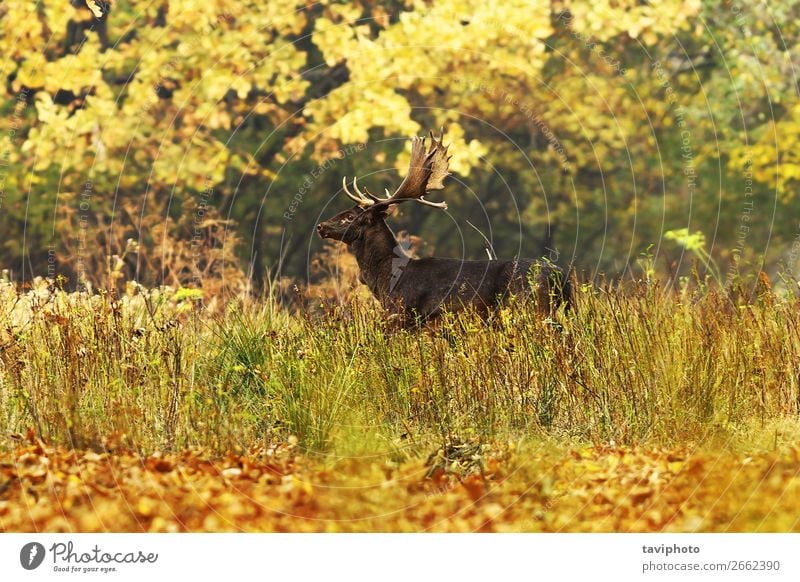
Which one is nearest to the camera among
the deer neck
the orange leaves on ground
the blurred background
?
the orange leaves on ground

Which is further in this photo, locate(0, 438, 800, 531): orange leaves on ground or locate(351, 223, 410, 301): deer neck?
locate(351, 223, 410, 301): deer neck

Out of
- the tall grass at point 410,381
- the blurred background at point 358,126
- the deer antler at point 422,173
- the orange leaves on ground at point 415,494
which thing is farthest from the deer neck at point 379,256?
the orange leaves on ground at point 415,494

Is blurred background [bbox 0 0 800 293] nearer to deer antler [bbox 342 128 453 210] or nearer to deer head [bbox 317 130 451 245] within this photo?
deer head [bbox 317 130 451 245]

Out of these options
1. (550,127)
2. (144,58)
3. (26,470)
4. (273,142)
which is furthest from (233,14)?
(26,470)

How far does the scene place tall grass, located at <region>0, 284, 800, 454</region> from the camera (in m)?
7.53

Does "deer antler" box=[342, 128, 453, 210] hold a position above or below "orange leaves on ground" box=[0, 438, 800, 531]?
above

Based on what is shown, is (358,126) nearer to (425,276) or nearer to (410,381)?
(425,276)

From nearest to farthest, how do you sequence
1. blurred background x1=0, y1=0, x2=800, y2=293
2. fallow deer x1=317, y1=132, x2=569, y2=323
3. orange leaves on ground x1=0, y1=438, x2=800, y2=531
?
orange leaves on ground x1=0, y1=438, x2=800, y2=531
fallow deer x1=317, y1=132, x2=569, y2=323
blurred background x1=0, y1=0, x2=800, y2=293

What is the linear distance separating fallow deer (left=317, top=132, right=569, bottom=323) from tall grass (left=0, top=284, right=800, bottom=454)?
1.28 m

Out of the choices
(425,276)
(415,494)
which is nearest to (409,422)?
(415,494)

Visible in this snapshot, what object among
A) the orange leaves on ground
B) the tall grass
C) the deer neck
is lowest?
the orange leaves on ground

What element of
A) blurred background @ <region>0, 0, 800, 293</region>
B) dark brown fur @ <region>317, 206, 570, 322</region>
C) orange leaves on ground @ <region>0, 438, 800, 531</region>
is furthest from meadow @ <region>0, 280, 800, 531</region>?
→ blurred background @ <region>0, 0, 800, 293</region>

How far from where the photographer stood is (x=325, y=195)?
20.8 metres

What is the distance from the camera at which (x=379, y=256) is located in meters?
10.5
